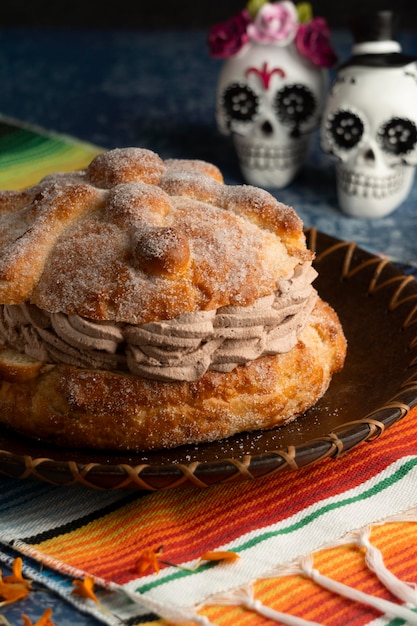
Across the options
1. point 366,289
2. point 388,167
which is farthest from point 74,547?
point 388,167

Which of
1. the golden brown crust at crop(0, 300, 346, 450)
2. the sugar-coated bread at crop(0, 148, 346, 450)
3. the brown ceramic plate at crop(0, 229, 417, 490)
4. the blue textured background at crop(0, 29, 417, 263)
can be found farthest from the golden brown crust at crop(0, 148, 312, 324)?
the blue textured background at crop(0, 29, 417, 263)

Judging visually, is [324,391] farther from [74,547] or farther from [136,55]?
[136,55]

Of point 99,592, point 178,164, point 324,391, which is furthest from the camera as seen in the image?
point 178,164

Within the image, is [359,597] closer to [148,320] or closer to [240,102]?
[148,320]

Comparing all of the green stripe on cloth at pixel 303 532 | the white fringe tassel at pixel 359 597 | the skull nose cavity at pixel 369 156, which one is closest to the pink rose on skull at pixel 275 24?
the skull nose cavity at pixel 369 156

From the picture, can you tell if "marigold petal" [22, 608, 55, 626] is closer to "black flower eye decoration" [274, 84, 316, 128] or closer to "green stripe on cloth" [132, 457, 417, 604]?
"green stripe on cloth" [132, 457, 417, 604]

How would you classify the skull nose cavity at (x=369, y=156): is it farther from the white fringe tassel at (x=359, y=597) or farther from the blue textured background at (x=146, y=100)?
the white fringe tassel at (x=359, y=597)
